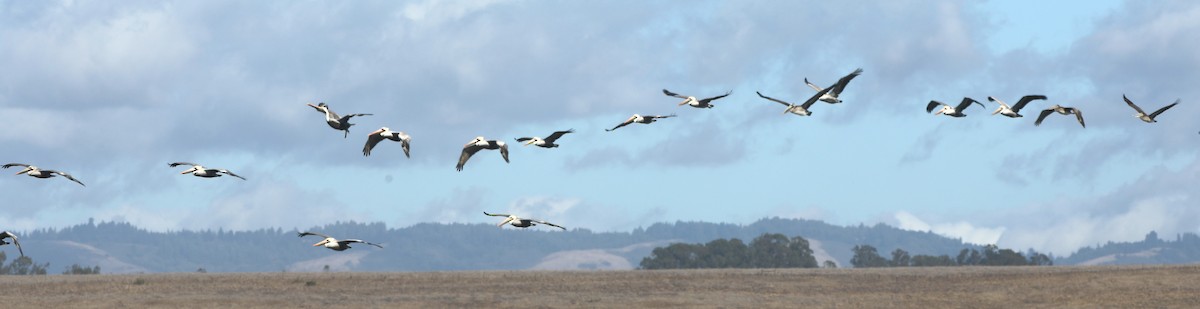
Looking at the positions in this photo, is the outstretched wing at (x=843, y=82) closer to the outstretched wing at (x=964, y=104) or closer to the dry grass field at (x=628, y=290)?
the outstretched wing at (x=964, y=104)

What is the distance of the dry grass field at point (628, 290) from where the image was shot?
76625mm

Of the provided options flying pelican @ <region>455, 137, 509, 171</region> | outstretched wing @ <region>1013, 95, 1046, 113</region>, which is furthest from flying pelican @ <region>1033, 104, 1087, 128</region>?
flying pelican @ <region>455, 137, 509, 171</region>

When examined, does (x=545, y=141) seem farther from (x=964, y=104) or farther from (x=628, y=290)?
(x=628, y=290)

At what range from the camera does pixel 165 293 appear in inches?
3228

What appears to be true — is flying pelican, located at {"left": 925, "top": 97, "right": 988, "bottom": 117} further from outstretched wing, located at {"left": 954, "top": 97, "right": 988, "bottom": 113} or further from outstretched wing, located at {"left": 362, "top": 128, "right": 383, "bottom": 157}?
outstretched wing, located at {"left": 362, "top": 128, "right": 383, "bottom": 157}

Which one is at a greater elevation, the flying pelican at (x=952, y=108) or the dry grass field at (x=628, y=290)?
the flying pelican at (x=952, y=108)

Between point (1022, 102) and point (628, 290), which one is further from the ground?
point (1022, 102)

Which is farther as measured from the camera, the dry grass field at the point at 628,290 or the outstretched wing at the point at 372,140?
the dry grass field at the point at 628,290

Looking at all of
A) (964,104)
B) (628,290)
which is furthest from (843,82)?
(628,290)

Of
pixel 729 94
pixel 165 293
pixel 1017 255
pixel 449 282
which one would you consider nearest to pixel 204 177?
pixel 729 94

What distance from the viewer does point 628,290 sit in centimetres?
8325

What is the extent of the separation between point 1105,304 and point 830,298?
41.0ft

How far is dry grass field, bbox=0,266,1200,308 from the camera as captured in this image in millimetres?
76625

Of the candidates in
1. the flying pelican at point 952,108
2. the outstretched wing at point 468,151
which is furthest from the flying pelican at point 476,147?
the flying pelican at point 952,108
